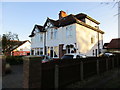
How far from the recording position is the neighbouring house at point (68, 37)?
18.4m

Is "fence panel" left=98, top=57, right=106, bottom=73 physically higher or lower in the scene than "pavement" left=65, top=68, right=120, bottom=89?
higher

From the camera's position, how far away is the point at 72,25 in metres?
18.5

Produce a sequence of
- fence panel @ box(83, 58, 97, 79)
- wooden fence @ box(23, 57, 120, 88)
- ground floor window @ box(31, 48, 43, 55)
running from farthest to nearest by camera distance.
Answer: ground floor window @ box(31, 48, 43, 55) < fence panel @ box(83, 58, 97, 79) < wooden fence @ box(23, 57, 120, 88)

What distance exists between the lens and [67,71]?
592 centimetres

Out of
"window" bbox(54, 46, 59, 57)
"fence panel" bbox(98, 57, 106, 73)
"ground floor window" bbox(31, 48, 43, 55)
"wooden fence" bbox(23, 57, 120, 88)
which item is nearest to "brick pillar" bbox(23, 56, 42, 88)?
"wooden fence" bbox(23, 57, 120, 88)

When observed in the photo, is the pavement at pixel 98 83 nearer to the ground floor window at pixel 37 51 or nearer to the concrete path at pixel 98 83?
the concrete path at pixel 98 83

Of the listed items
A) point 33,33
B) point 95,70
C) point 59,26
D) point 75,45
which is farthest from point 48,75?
point 33,33

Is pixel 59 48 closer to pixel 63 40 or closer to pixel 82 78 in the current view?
pixel 63 40

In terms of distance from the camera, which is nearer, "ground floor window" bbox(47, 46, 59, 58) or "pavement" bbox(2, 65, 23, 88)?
"pavement" bbox(2, 65, 23, 88)

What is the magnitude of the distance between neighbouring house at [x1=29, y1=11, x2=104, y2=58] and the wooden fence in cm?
930

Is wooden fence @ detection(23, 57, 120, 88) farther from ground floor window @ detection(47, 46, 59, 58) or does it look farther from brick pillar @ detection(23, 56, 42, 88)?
ground floor window @ detection(47, 46, 59, 58)

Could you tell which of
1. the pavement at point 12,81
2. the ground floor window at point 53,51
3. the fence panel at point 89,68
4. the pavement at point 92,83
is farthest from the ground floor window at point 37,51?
the fence panel at point 89,68

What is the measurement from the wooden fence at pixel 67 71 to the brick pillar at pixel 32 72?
0.24 metres

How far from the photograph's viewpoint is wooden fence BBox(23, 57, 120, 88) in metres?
4.82
